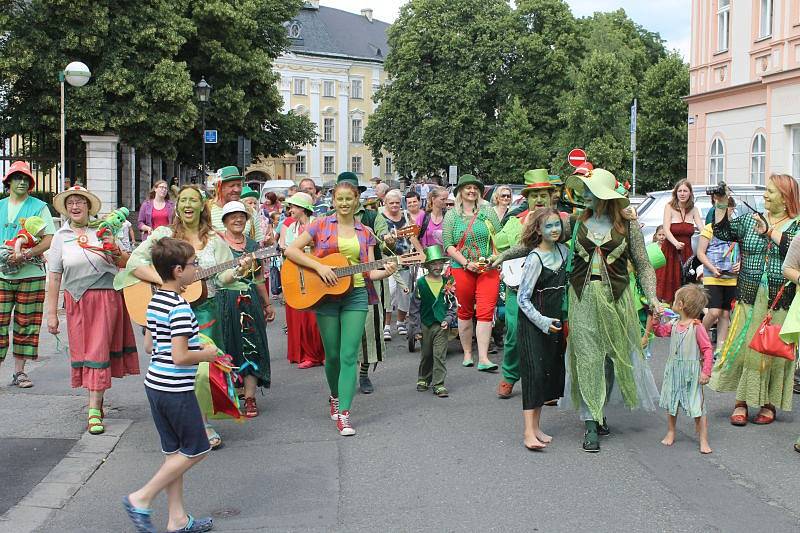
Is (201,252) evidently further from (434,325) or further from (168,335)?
(434,325)

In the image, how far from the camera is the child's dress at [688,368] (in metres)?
7.09

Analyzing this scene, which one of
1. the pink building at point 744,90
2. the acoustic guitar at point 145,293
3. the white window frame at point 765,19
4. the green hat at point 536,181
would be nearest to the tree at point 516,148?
the pink building at point 744,90

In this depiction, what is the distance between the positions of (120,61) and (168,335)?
2725 centimetres

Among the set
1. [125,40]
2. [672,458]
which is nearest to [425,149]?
[125,40]

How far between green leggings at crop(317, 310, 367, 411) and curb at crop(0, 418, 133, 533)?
67.0 inches

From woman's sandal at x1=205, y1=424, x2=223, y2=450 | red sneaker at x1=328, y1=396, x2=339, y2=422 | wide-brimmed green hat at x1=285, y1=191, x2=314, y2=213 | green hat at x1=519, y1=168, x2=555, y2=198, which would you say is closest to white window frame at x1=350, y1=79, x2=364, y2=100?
wide-brimmed green hat at x1=285, y1=191, x2=314, y2=213

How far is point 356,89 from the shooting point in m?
94.0

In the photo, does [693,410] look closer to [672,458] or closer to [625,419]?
[672,458]

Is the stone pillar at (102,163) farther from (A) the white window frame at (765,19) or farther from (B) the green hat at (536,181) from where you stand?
(B) the green hat at (536,181)

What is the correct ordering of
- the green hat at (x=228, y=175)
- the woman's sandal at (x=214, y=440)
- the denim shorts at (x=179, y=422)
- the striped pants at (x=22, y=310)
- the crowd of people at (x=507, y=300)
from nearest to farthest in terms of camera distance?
the denim shorts at (x=179, y=422), the crowd of people at (x=507, y=300), the woman's sandal at (x=214, y=440), the green hat at (x=228, y=175), the striped pants at (x=22, y=310)

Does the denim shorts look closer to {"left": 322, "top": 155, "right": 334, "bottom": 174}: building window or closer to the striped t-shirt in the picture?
the striped t-shirt

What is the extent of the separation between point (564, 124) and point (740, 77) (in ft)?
86.1

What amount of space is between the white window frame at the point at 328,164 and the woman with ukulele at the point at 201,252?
8400cm

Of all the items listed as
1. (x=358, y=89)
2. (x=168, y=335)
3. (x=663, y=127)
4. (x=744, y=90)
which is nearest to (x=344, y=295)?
(x=168, y=335)
